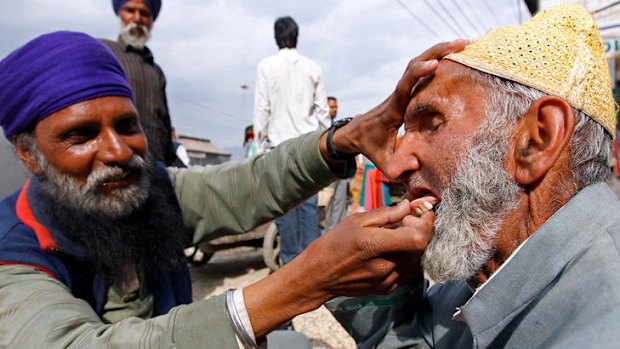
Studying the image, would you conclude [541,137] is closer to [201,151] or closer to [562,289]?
[562,289]

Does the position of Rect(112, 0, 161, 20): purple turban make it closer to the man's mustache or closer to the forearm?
the man's mustache

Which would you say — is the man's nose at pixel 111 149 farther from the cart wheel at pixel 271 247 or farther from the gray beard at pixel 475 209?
the cart wheel at pixel 271 247

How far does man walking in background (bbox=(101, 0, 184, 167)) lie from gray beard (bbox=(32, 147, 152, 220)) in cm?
165

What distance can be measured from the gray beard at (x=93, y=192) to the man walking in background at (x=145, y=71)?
1.65 m

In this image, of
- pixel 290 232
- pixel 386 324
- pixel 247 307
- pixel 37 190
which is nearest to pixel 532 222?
pixel 386 324

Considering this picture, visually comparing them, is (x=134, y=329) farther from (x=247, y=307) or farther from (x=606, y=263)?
(x=606, y=263)

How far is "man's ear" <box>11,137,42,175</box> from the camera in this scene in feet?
7.24

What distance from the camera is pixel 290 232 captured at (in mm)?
5012

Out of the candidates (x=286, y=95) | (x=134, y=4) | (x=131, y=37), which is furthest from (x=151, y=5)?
(x=286, y=95)

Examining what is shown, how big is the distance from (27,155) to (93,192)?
1.40 ft

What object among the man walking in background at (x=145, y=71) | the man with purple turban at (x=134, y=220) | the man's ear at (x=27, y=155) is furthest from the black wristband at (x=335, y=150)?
the man walking in background at (x=145, y=71)

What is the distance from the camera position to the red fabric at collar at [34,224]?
1.90m

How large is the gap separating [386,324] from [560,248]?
0.87 meters

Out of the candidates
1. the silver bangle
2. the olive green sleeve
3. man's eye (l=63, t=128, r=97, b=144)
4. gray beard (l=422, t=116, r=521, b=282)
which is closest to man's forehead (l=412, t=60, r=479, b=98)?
gray beard (l=422, t=116, r=521, b=282)
